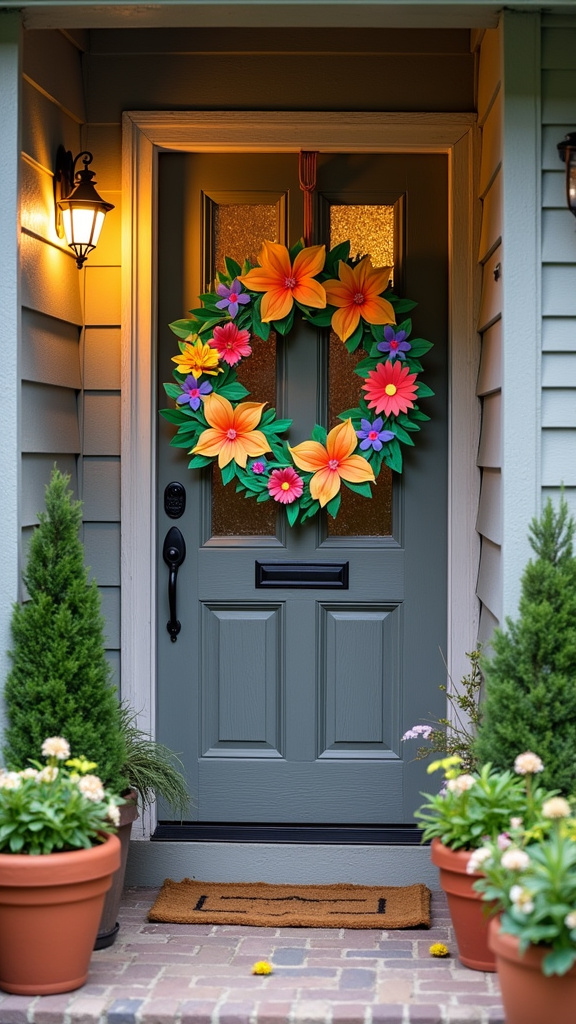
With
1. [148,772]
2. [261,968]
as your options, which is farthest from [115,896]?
[261,968]

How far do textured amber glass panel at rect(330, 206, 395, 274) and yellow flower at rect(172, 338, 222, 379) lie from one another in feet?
1.76

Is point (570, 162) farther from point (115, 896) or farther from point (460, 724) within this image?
point (115, 896)

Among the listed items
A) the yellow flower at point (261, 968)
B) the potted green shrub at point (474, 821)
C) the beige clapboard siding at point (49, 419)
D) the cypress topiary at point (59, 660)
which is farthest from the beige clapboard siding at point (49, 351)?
the yellow flower at point (261, 968)

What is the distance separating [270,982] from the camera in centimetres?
291

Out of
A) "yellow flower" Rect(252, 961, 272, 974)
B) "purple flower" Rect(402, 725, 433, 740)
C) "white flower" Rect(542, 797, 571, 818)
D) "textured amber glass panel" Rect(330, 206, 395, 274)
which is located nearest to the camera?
"white flower" Rect(542, 797, 571, 818)

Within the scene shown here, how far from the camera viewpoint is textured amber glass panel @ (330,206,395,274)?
3873 mm

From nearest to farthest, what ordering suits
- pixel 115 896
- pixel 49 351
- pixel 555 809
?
pixel 555 809 < pixel 115 896 < pixel 49 351

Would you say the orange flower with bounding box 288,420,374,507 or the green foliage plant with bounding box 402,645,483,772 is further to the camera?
the orange flower with bounding box 288,420,374,507

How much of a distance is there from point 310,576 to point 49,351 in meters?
1.10

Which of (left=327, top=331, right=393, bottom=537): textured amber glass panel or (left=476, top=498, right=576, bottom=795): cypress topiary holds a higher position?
(left=327, top=331, right=393, bottom=537): textured amber glass panel

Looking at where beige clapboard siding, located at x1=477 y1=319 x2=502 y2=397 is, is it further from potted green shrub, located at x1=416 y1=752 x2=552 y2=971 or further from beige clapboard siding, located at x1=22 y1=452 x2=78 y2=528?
beige clapboard siding, located at x1=22 y1=452 x2=78 y2=528

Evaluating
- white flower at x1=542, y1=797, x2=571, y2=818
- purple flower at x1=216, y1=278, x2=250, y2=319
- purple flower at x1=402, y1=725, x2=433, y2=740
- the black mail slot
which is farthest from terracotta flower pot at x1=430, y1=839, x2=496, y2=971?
purple flower at x1=216, y1=278, x2=250, y2=319

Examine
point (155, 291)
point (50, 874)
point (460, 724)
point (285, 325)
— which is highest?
point (155, 291)

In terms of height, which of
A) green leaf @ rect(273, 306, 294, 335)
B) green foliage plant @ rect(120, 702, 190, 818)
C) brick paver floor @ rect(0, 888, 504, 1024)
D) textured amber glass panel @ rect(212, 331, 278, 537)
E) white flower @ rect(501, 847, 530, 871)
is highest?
green leaf @ rect(273, 306, 294, 335)
